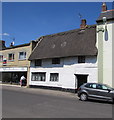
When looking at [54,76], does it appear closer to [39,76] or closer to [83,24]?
[39,76]

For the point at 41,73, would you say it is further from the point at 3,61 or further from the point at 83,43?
the point at 3,61

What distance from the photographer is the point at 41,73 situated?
25.5 m

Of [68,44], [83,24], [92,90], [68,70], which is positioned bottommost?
[92,90]

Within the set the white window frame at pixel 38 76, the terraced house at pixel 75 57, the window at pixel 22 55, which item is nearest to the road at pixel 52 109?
the terraced house at pixel 75 57

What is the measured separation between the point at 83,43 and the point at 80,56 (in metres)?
1.59

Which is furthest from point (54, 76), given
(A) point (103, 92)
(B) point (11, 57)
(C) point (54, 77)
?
(B) point (11, 57)

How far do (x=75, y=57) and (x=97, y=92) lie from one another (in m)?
8.31

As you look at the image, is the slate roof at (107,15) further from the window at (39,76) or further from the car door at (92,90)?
the window at (39,76)

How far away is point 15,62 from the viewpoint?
30109 mm

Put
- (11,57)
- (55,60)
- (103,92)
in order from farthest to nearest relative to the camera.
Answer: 1. (11,57)
2. (55,60)
3. (103,92)

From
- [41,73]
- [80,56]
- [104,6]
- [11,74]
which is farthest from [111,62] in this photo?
[11,74]

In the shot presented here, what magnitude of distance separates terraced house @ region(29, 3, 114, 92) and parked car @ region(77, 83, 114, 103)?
16.6ft

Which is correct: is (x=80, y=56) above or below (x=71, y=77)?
above

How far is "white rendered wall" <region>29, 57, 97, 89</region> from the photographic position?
65.9 feet
